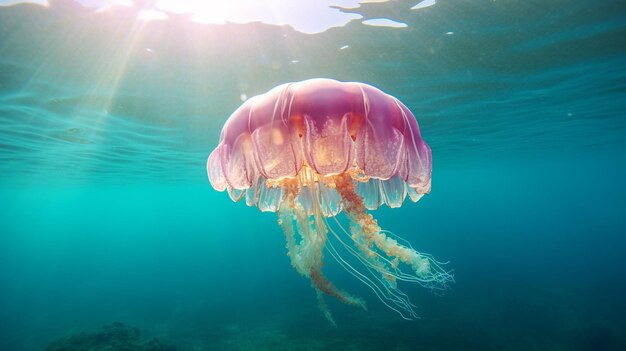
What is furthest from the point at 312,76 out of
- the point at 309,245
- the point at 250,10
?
the point at 309,245

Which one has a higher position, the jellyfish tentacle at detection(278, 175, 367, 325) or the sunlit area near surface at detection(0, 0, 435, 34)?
the sunlit area near surface at detection(0, 0, 435, 34)

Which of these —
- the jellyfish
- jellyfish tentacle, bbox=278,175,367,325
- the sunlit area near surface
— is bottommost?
jellyfish tentacle, bbox=278,175,367,325

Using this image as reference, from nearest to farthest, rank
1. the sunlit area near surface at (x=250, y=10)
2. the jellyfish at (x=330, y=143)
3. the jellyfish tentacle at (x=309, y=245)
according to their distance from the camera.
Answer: the jellyfish at (x=330, y=143) < the jellyfish tentacle at (x=309, y=245) < the sunlit area near surface at (x=250, y=10)

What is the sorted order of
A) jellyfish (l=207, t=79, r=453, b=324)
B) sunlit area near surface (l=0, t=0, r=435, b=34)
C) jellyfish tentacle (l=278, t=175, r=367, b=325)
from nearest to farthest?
jellyfish (l=207, t=79, r=453, b=324) → jellyfish tentacle (l=278, t=175, r=367, b=325) → sunlit area near surface (l=0, t=0, r=435, b=34)

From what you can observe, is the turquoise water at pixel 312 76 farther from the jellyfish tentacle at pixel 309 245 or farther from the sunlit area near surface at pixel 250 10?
the jellyfish tentacle at pixel 309 245

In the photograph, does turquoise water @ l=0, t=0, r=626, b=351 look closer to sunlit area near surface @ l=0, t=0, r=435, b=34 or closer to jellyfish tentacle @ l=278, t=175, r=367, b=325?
sunlit area near surface @ l=0, t=0, r=435, b=34

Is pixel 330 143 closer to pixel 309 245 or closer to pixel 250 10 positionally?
pixel 309 245

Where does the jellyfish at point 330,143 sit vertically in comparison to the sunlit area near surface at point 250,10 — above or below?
below

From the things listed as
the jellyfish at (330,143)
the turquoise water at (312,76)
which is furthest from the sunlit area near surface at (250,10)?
the jellyfish at (330,143)

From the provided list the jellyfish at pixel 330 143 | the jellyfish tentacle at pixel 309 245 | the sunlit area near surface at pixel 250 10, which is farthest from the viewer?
the sunlit area near surface at pixel 250 10

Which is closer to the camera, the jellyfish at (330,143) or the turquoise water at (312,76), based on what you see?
the jellyfish at (330,143)

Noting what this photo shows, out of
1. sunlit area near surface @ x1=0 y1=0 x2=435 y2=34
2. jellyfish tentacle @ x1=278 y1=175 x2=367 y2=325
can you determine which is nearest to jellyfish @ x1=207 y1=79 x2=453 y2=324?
jellyfish tentacle @ x1=278 y1=175 x2=367 y2=325

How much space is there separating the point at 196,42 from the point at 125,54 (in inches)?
54.6

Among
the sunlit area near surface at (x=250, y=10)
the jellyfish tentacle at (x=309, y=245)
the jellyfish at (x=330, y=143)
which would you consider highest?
the sunlit area near surface at (x=250, y=10)
